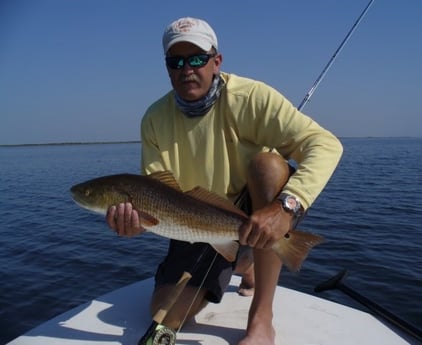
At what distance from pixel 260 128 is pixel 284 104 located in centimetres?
29

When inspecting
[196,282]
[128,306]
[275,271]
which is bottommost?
[128,306]

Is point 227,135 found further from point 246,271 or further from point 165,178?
A: point 246,271

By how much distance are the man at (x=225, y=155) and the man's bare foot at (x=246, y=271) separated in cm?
3

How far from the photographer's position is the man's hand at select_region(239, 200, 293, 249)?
2.65 metres

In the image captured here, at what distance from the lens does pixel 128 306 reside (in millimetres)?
3861

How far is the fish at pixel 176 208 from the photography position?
9.47 ft

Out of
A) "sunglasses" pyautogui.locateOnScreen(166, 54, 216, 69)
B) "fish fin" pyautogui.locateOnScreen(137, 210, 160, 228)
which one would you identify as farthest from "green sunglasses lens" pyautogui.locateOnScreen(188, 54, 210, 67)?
"fish fin" pyautogui.locateOnScreen(137, 210, 160, 228)

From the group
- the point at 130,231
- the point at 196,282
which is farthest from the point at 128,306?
the point at 130,231

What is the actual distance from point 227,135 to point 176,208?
0.98m

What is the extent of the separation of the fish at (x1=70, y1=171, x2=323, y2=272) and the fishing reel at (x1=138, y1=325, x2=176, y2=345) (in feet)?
2.24

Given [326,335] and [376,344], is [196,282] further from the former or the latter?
[376,344]

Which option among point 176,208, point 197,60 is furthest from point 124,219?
point 197,60

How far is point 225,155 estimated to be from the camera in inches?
141

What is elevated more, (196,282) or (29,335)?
(196,282)
